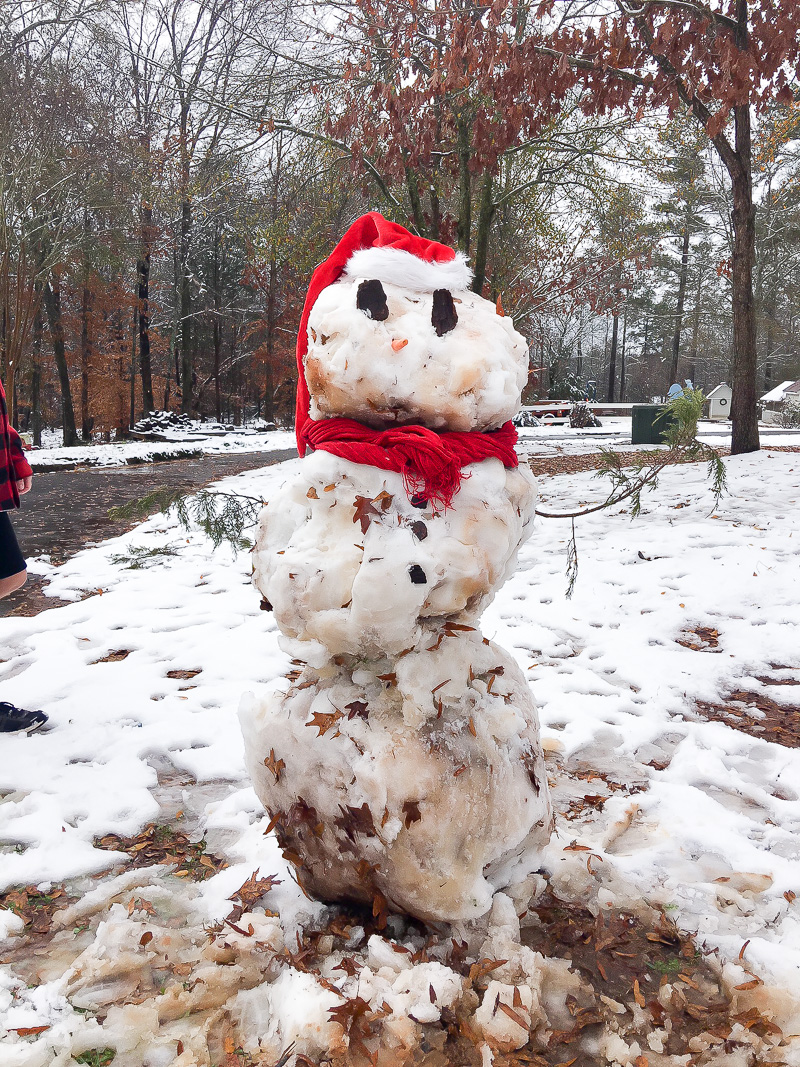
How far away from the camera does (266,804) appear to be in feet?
5.71

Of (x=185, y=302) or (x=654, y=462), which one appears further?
(x=185, y=302)

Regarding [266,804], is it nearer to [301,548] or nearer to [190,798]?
[301,548]

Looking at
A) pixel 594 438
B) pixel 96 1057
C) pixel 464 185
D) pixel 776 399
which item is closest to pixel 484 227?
pixel 464 185

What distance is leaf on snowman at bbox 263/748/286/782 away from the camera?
1664 millimetres

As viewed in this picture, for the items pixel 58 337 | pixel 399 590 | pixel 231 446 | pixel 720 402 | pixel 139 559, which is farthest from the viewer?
pixel 720 402

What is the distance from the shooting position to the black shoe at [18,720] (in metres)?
2.89

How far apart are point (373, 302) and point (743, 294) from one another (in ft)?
26.5

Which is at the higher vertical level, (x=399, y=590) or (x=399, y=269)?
(x=399, y=269)

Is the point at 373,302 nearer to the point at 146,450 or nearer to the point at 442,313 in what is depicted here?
the point at 442,313

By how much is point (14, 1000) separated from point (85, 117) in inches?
611

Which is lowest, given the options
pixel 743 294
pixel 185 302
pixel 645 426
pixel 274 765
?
pixel 274 765

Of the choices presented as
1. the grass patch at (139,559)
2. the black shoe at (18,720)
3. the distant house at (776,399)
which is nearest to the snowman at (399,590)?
the black shoe at (18,720)

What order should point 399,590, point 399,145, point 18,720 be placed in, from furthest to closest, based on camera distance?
point 399,145, point 18,720, point 399,590

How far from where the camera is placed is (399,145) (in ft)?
24.1
